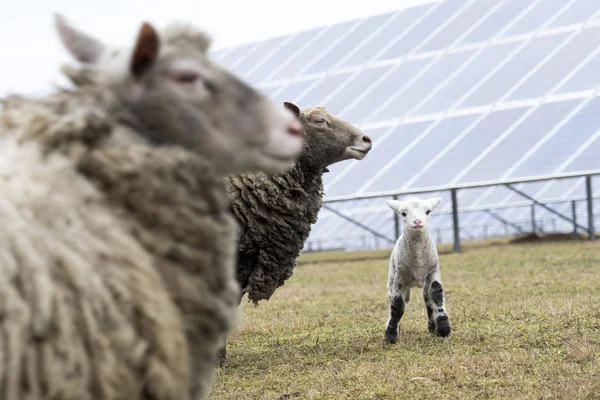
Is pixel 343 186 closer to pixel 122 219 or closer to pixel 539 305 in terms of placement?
pixel 539 305

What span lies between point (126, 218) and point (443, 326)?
4.18 meters

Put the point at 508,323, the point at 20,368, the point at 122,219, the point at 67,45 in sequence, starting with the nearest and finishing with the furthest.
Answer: the point at 20,368, the point at 122,219, the point at 67,45, the point at 508,323

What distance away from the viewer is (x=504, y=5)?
62.2 ft

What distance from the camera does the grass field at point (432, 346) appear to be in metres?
4.32

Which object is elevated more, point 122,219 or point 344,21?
point 344,21

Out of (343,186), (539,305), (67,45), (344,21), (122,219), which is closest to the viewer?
(122,219)

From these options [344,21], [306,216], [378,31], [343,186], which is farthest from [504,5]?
[306,216]

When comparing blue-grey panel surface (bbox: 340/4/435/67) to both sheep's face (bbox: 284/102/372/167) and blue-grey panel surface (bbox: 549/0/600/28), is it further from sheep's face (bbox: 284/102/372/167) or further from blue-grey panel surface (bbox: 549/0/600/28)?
sheep's face (bbox: 284/102/372/167)

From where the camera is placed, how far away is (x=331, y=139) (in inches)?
229

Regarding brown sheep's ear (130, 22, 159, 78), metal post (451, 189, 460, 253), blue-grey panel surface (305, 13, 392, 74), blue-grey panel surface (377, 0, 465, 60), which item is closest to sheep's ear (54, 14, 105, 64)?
brown sheep's ear (130, 22, 159, 78)

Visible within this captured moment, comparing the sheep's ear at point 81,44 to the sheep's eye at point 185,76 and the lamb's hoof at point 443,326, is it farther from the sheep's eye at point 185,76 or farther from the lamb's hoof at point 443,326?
the lamb's hoof at point 443,326

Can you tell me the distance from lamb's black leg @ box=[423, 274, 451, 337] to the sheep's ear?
417 centimetres

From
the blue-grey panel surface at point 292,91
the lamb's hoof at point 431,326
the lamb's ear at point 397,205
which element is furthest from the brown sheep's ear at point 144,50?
the blue-grey panel surface at point 292,91

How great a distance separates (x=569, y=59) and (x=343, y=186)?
18.2 feet
